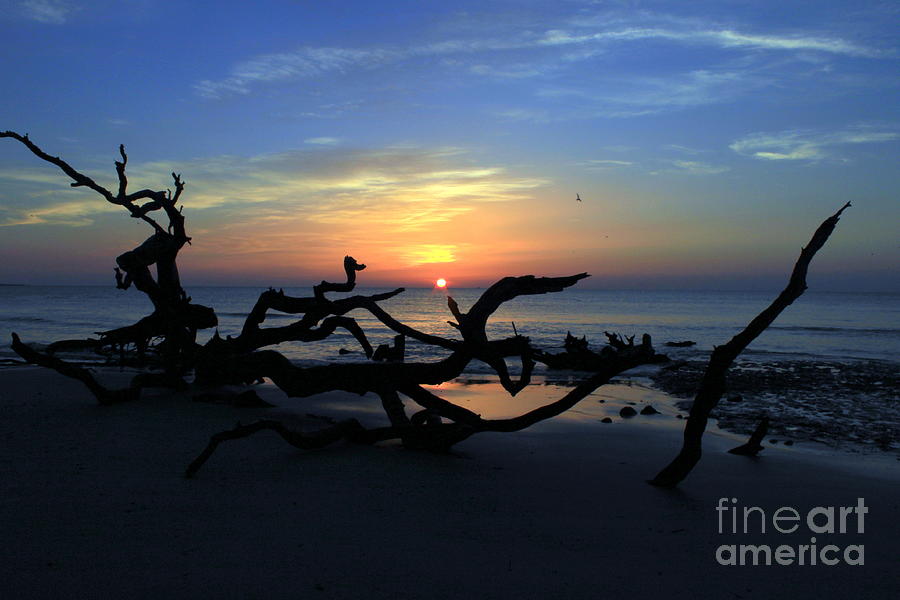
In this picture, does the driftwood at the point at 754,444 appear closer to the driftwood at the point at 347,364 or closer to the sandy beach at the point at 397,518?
the sandy beach at the point at 397,518

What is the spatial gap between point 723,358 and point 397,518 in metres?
2.92

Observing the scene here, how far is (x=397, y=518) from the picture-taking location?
4.38m

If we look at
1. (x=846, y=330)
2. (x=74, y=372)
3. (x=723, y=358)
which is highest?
(x=723, y=358)

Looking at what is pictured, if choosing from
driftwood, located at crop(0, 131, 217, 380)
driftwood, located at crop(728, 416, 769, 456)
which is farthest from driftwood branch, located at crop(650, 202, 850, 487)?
driftwood, located at crop(0, 131, 217, 380)

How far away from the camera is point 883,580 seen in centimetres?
369

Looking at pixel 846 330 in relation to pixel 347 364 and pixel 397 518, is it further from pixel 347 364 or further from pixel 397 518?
pixel 397 518

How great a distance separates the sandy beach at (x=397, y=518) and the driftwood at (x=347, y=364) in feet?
1.23

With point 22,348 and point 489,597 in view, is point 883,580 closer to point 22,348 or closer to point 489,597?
point 489,597

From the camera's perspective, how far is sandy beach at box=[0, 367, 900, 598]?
11.2 ft

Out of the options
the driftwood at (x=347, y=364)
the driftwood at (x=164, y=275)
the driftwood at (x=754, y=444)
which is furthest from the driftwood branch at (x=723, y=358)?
the driftwood at (x=164, y=275)

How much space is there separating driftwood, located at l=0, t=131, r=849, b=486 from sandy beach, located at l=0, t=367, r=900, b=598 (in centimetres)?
38

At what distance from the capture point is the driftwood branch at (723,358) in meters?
4.58

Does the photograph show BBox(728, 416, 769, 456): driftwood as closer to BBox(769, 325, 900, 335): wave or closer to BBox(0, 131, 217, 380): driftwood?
BBox(0, 131, 217, 380): driftwood

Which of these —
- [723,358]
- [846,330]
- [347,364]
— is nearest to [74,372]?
[347,364]
